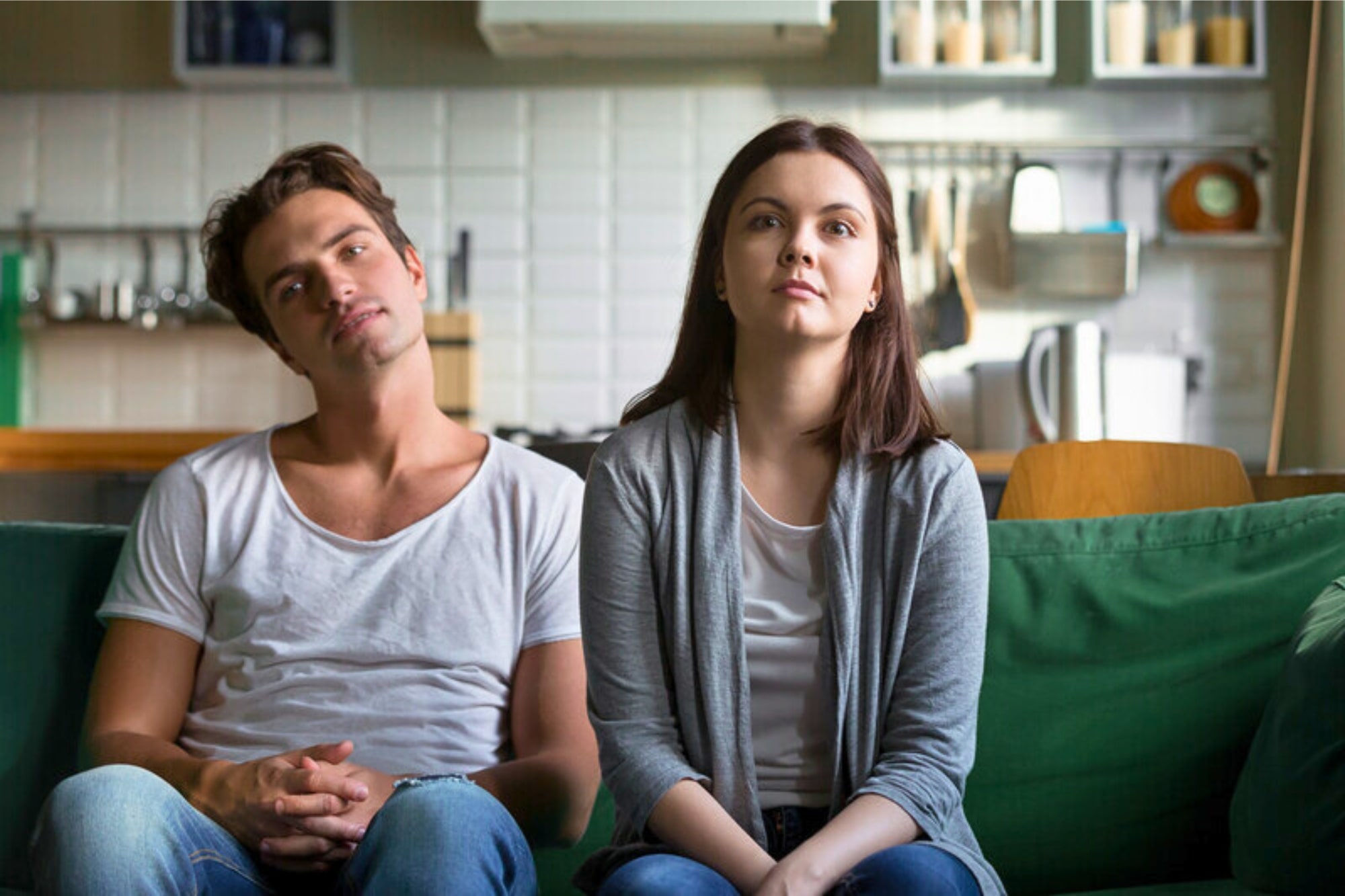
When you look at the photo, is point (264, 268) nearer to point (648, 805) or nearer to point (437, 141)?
point (648, 805)

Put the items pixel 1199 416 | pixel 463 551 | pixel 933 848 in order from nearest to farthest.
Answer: pixel 933 848 < pixel 463 551 < pixel 1199 416

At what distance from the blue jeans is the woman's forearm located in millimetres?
123

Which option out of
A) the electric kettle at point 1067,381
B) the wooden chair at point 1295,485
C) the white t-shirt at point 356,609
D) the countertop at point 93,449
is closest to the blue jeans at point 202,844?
the white t-shirt at point 356,609

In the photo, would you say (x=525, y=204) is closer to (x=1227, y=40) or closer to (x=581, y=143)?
(x=581, y=143)

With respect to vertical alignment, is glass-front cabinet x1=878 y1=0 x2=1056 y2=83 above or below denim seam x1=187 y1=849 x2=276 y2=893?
above

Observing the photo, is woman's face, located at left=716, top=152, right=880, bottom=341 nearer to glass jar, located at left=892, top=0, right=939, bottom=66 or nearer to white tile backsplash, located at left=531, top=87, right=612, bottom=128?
glass jar, located at left=892, top=0, right=939, bottom=66

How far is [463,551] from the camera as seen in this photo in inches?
60.2

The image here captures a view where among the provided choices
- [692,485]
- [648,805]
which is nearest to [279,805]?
[648,805]

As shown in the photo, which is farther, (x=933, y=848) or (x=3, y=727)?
(x=3, y=727)

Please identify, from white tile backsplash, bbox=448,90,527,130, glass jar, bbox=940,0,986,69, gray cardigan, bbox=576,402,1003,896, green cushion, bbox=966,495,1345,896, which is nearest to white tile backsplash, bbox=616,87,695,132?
white tile backsplash, bbox=448,90,527,130

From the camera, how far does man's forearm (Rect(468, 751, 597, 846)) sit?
139 cm

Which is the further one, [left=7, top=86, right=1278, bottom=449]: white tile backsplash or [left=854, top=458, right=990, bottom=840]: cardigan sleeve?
[left=7, top=86, right=1278, bottom=449]: white tile backsplash

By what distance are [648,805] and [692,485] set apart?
0.30m

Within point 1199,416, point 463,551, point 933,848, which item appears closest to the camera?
point 933,848
